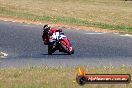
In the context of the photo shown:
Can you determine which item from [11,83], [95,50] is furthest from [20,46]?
[11,83]

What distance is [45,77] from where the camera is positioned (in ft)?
43.7

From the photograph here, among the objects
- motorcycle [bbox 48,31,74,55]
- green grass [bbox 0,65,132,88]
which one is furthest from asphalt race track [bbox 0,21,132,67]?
green grass [bbox 0,65,132,88]

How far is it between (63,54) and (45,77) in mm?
6378

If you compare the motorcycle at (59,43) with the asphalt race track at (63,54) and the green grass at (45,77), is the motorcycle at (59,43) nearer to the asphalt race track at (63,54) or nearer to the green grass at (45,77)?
the asphalt race track at (63,54)

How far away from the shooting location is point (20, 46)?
23172mm

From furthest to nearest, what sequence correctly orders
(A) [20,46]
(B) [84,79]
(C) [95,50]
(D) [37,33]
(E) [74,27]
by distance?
(E) [74,27] < (D) [37,33] < (A) [20,46] < (C) [95,50] < (B) [84,79]

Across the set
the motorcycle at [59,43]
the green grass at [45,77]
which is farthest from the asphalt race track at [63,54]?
the green grass at [45,77]

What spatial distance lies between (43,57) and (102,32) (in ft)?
30.7

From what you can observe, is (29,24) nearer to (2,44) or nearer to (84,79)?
(2,44)

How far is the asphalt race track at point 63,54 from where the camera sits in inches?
695

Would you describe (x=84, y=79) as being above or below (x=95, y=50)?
above

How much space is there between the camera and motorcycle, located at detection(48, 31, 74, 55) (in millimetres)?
18266

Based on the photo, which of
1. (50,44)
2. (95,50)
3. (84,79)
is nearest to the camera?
(84,79)

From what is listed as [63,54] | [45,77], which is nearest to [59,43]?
[63,54]
